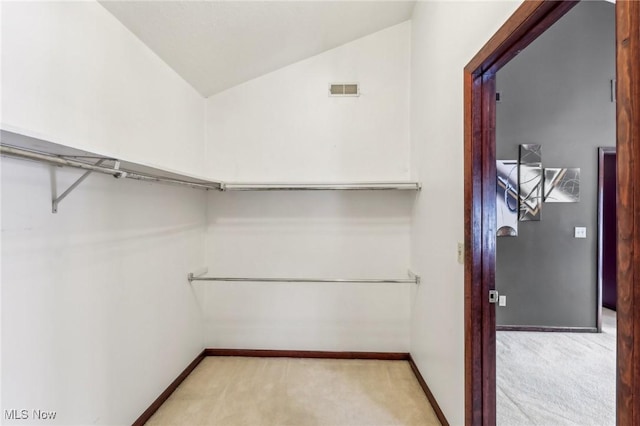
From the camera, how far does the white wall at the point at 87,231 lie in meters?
1.10

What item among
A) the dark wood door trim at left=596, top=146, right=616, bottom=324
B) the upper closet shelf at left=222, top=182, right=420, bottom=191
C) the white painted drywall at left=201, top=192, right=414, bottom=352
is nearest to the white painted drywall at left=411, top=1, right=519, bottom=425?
the upper closet shelf at left=222, top=182, right=420, bottom=191

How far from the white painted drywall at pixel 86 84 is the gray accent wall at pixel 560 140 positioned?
3099 millimetres

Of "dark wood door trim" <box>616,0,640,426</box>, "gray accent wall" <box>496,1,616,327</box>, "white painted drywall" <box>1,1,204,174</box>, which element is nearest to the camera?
"dark wood door trim" <box>616,0,640,426</box>

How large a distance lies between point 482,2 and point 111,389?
281 cm

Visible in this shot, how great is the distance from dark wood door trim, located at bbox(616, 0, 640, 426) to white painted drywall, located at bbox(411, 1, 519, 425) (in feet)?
1.79

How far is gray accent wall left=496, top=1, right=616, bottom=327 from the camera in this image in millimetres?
2771

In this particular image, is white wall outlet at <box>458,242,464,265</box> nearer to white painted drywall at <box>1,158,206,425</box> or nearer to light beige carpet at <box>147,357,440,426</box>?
light beige carpet at <box>147,357,440,426</box>

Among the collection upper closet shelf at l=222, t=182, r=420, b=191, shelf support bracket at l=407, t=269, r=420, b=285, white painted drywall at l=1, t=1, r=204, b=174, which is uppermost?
white painted drywall at l=1, t=1, r=204, b=174

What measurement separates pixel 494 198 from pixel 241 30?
196 centimetres

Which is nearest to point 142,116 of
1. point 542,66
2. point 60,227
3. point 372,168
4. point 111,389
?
point 60,227

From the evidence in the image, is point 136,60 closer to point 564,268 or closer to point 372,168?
point 372,168

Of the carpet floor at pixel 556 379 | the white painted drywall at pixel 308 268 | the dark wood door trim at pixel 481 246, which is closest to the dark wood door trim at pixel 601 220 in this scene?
the carpet floor at pixel 556 379

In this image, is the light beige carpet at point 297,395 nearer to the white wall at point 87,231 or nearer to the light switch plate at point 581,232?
the white wall at point 87,231

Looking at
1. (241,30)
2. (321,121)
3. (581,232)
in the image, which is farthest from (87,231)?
(581,232)
